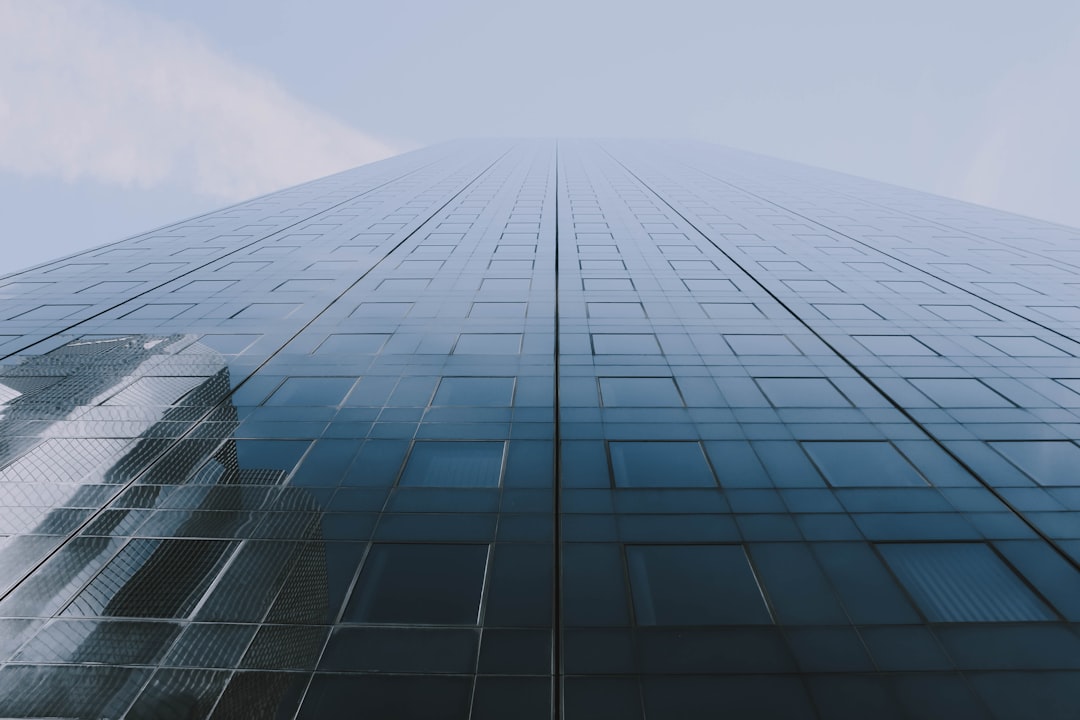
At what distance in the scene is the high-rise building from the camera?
9578 mm

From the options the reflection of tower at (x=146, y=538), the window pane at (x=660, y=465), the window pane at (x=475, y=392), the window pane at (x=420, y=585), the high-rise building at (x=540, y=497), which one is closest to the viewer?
the high-rise building at (x=540, y=497)

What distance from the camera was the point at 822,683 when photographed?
9375 millimetres

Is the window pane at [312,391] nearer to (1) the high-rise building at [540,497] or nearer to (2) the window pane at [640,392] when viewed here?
(1) the high-rise building at [540,497]

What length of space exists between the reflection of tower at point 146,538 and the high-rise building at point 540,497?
70 millimetres

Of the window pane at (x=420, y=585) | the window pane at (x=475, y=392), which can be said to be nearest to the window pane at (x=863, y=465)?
the window pane at (x=475, y=392)

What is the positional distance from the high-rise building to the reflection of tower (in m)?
0.07

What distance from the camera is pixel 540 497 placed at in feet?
44.4

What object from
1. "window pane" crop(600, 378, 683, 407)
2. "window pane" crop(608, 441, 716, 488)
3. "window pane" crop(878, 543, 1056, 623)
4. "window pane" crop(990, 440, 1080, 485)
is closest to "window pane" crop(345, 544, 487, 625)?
"window pane" crop(608, 441, 716, 488)

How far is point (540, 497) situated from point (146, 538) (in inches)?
Result: 359

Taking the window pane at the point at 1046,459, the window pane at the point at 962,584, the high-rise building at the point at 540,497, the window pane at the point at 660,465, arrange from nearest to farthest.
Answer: the high-rise building at the point at 540,497
the window pane at the point at 962,584
the window pane at the point at 660,465
the window pane at the point at 1046,459

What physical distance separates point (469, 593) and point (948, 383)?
1791cm

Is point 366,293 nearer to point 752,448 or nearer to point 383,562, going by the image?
point 383,562

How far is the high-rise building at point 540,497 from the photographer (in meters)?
9.58

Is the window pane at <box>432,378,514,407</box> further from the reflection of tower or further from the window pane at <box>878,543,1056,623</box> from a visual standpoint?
the window pane at <box>878,543,1056,623</box>
